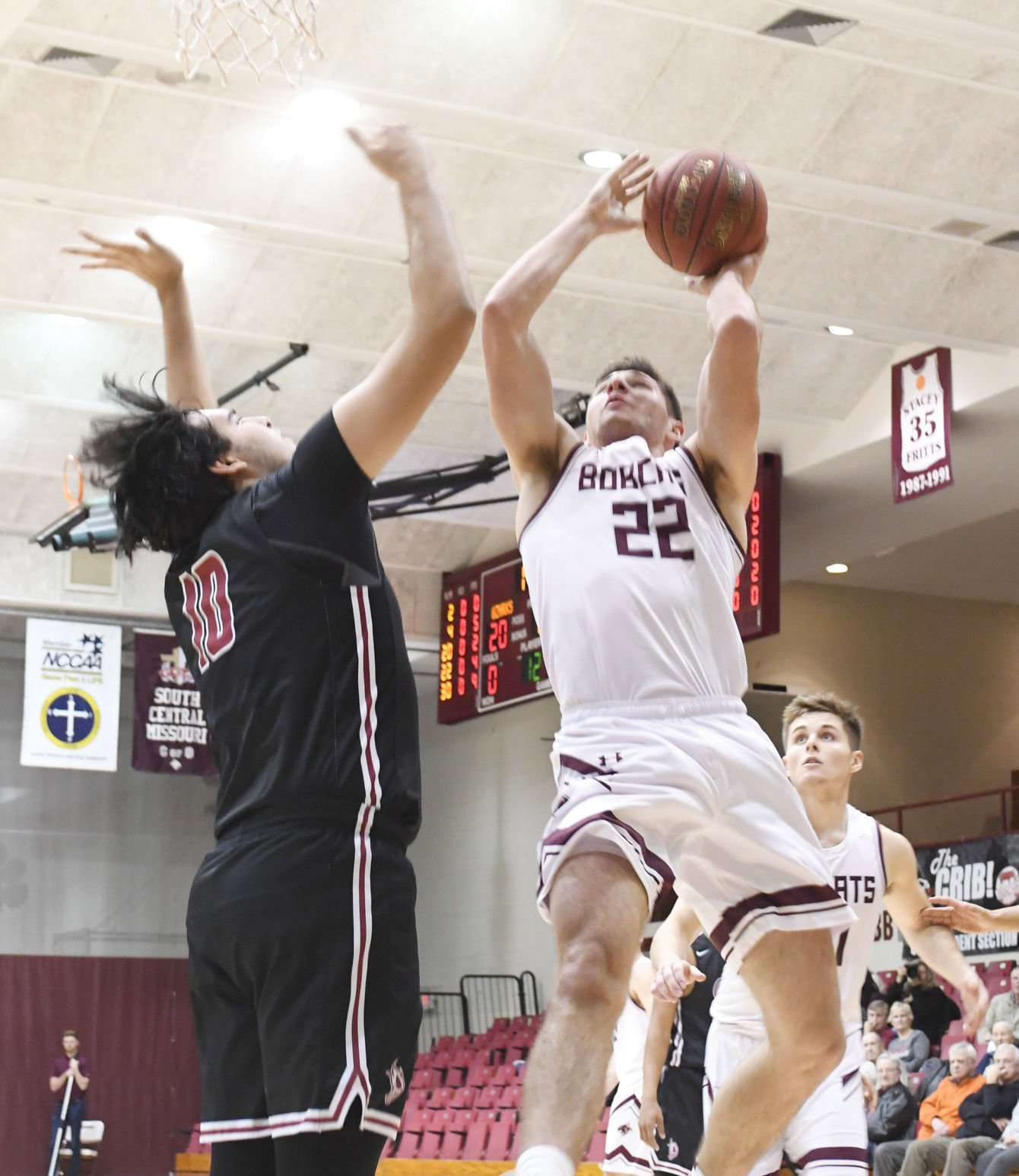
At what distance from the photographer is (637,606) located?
12.8ft

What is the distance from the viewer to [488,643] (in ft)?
55.3

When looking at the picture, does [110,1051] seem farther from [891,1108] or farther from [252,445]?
[252,445]

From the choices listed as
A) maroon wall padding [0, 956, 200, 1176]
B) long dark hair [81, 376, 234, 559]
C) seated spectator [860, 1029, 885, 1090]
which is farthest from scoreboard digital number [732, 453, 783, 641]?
maroon wall padding [0, 956, 200, 1176]

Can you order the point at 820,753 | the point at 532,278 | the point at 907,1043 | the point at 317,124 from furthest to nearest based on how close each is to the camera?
1. the point at 907,1043
2. the point at 317,124
3. the point at 820,753
4. the point at 532,278

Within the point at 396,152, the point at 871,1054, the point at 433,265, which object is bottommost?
the point at 871,1054

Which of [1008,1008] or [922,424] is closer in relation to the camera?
[1008,1008]

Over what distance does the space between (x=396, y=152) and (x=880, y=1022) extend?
12195mm

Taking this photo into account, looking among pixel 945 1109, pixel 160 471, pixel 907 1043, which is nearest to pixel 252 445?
pixel 160 471

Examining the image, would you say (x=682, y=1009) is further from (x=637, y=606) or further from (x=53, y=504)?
(x=53, y=504)

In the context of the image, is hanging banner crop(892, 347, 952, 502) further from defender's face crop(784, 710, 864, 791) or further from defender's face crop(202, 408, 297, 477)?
defender's face crop(202, 408, 297, 477)

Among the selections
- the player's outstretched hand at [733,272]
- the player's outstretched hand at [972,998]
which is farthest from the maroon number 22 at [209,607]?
the player's outstretched hand at [972,998]

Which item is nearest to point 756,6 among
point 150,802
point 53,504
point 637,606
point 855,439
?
point 855,439

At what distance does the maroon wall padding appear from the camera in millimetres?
22000

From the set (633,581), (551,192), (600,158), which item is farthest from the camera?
(551,192)
